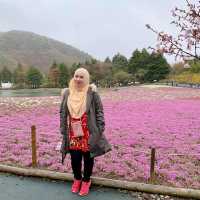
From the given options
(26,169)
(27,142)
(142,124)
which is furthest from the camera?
(142,124)

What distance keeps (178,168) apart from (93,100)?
13.5 feet

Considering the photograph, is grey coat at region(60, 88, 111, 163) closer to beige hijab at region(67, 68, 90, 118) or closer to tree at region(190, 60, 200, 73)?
beige hijab at region(67, 68, 90, 118)

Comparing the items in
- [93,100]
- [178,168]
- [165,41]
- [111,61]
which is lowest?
[178,168]

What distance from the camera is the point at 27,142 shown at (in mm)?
13578

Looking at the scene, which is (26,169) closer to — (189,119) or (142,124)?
(142,124)

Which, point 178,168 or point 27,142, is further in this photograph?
point 27,142

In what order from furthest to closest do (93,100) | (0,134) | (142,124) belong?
(142,124), (0,134), (93,100)

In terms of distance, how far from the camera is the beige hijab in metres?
7.54

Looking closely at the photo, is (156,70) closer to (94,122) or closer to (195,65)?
(195,65)

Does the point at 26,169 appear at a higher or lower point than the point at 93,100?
lower

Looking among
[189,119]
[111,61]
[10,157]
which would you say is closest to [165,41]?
[10,157]

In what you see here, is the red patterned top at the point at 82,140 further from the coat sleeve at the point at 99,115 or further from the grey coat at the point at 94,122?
the coat sleeve at the point at 99,115

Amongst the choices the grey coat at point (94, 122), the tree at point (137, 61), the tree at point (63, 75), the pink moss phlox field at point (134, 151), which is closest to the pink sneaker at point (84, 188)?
the grey coat at point (94, 122)

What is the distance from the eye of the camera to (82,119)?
761 cm
